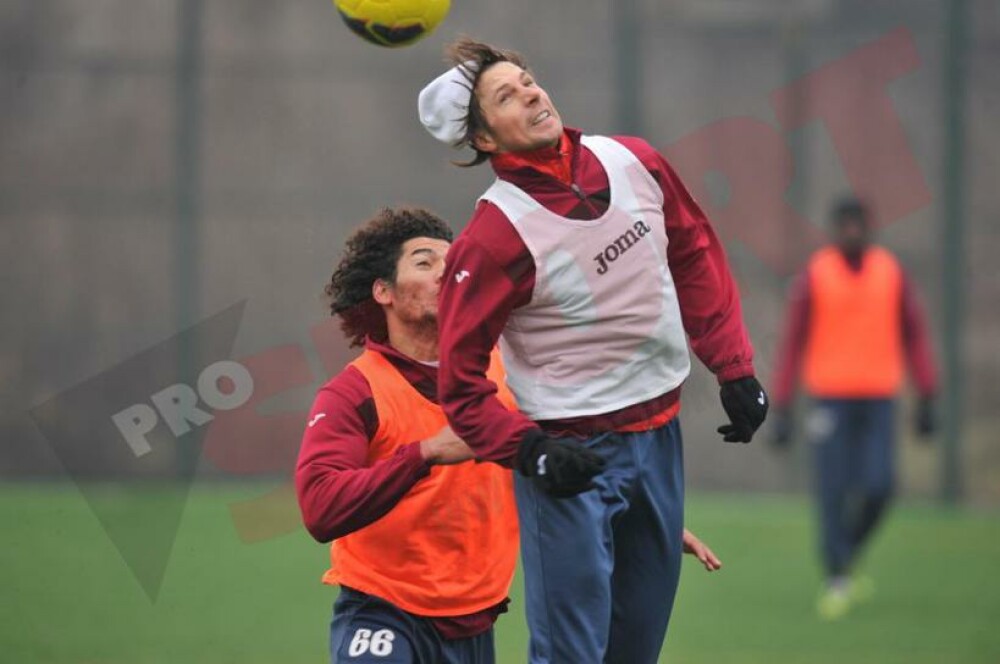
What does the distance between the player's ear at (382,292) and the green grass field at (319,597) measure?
124 inches

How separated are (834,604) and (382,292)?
16.1 feet

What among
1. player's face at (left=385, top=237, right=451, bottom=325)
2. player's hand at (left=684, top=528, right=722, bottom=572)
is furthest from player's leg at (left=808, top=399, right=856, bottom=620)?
player's face at (left=385, top=237, right=451, bottom=325)

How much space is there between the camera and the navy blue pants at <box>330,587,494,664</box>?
4.01m

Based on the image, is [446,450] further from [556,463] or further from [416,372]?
[416,372]

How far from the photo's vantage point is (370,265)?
4336mm

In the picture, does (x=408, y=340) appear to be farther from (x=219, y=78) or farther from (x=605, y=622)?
(x=219, y=78)

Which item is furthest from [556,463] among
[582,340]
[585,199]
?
[585,199]

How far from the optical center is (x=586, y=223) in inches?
152

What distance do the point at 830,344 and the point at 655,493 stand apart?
5.61m

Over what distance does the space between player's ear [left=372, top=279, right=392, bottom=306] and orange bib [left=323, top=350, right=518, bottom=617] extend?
0.65 ft

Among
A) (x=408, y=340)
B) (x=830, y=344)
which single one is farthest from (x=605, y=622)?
(x=830, y=344)

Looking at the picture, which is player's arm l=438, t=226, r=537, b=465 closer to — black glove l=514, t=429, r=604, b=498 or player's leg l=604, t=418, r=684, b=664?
black glove l=514, t=429, r=604, b=498

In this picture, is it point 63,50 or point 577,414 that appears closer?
point 577,414

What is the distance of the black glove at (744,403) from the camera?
4008mm
